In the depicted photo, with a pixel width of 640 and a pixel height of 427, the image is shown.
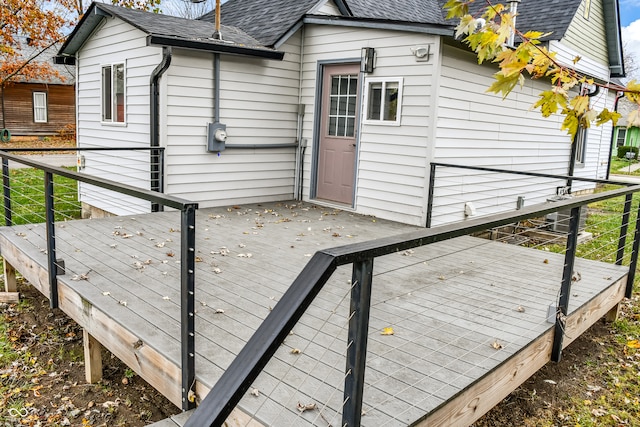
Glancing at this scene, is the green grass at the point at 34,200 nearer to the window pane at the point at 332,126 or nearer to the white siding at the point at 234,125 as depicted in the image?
the white siding at the point at 234,125

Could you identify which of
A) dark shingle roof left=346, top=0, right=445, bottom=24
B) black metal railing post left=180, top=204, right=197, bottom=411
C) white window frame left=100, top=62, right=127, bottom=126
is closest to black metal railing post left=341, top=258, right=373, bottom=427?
black metal railing post left=180, top=204, right=197, bottom=411

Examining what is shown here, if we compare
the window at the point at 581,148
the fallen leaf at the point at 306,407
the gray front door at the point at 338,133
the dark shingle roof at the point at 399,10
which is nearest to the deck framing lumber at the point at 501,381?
the fallen leaf at the point at 306,407

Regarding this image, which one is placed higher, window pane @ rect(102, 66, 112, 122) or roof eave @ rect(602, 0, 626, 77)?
roof eave @ rect(602, 0, 626, 77)

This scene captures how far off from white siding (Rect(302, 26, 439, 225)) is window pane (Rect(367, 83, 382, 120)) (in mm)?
144

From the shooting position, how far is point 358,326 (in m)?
1.74

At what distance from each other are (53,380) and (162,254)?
149 centimetres

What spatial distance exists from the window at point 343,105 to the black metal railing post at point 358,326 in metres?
6.10

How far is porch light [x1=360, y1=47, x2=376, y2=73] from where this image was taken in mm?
7043

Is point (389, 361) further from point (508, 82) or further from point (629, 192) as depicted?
point (629, 192)

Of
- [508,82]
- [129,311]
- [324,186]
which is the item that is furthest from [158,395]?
[324,186]

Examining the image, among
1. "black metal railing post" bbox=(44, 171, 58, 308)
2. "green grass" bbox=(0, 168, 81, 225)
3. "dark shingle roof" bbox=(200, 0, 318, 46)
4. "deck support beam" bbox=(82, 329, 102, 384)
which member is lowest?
"deck support beam" bbox=(82, 329, 102, 384)

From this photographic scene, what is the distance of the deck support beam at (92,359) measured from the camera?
3.75 meters

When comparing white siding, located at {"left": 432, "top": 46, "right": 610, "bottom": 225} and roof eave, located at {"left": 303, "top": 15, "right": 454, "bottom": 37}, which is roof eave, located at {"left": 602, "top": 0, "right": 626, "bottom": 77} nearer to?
white siding, located at {"left": 432, "top": 46, "right": 610, "bottom": 225}

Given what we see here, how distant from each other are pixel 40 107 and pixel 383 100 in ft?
71.5
